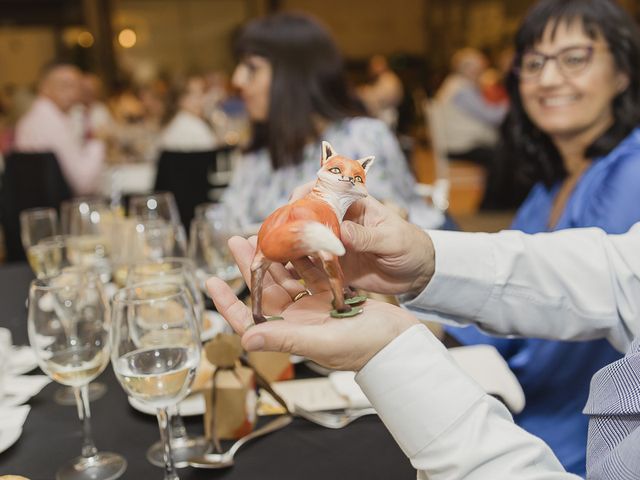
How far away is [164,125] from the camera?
5.46m

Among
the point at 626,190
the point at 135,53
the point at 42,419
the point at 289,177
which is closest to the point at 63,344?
the point at 42,419

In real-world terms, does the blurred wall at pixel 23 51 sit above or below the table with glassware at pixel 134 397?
above

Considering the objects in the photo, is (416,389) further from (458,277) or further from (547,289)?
(547,289)

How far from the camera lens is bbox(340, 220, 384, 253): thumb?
871 mm

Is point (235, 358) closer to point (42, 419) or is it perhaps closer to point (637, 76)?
point (42, 419)

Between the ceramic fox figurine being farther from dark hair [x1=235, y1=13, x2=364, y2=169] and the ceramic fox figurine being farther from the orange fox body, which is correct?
dark hair [x1=235, y1=13, x2=364, y2=169]

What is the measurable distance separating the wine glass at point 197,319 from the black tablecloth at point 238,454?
2 centimetres

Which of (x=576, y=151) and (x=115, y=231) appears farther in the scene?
(x=576, y=151)

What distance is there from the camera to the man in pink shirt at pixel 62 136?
14.4 feet

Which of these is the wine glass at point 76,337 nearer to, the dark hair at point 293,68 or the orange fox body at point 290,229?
the orange fox body at point 290,229

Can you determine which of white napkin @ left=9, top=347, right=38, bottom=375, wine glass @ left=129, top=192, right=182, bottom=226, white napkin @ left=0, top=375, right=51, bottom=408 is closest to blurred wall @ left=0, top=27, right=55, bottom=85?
wine glass @ left=129, top=192, right=182, bottom=226

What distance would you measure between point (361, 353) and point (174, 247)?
0.90 meters

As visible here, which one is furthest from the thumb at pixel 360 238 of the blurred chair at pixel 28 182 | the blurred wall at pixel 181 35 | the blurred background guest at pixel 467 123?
the blurred wall at pixel 181 35

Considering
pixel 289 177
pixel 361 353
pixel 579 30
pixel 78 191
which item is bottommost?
pixel 78 191
